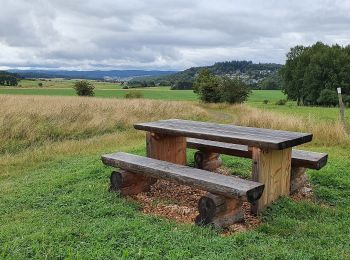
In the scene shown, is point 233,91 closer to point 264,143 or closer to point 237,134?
point 237,134

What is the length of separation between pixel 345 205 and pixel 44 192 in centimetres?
426

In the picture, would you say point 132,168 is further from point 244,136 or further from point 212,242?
point 212,242

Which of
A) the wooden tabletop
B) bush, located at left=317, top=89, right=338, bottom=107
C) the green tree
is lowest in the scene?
bush, located at left=317, top=89, right=338, bottom=107

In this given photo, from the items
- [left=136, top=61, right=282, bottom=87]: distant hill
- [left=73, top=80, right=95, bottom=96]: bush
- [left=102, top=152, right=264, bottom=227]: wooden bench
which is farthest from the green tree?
[left=136, top=61, right=282, bottom=87]: distant hill

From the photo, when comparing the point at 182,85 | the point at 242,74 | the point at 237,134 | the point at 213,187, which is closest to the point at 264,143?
the point at 237,134

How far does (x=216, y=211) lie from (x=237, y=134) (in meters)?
1.26

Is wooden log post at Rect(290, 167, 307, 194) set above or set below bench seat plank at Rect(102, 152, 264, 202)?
below

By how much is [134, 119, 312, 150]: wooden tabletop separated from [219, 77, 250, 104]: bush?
89.1ft

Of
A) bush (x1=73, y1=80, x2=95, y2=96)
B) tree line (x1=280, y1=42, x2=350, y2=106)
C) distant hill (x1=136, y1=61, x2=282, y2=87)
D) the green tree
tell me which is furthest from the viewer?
distant hill (x1=136, y1=61, x2=282, y2=87)

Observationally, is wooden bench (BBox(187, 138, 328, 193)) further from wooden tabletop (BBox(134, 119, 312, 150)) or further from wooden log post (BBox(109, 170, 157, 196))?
wooden log post (BBox(109, 170, 157, 196))

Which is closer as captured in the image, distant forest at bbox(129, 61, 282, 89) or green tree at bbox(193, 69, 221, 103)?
green tree at bbox(193, 69, 221, 103)

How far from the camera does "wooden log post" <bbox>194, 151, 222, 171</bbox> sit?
6934 millimetres

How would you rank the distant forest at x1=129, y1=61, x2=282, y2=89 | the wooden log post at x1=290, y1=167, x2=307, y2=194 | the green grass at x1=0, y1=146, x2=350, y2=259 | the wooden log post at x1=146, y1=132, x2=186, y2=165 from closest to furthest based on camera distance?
the green grass at x1=0, y1=146, x2=350, y2=259
the wooden log post at x1=290, y1=167, x2=307, y2=194
the wooden log post at x1=146, y1=132, x2=186, y2=165
the distant forest at x1=129, y1=61, x2=282, y2=89

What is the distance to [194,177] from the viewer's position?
4.49 metres
